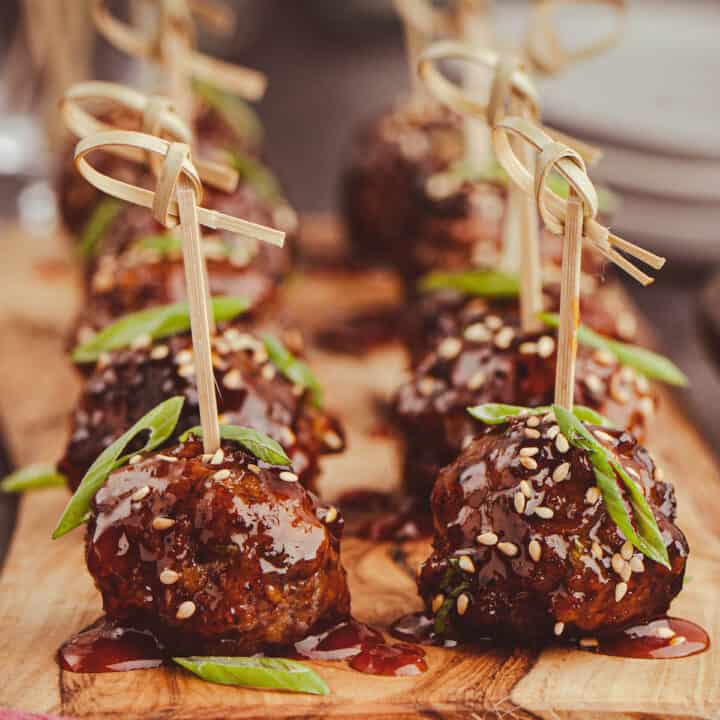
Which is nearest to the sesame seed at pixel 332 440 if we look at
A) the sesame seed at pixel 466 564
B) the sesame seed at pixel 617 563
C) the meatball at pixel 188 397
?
the meatball at pixel 188 397

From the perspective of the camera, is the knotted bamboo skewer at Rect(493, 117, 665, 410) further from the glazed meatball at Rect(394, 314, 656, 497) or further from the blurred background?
the blurred background

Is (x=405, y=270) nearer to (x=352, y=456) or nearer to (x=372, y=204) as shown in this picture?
(x=372, y=204)

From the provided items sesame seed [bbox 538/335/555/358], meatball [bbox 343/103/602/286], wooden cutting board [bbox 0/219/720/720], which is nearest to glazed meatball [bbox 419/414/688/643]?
wooden cutting board [bbox 0/219/720/720]

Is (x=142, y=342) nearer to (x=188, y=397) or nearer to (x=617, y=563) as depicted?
(x=188, y=397)

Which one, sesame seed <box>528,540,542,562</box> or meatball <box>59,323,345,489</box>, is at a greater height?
meatball <box>59,323,345,489</box>

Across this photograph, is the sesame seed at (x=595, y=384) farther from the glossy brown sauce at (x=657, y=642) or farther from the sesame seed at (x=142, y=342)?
the sesame seed at (x=142, y=342)

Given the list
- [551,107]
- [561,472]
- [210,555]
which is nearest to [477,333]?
[561,472]
